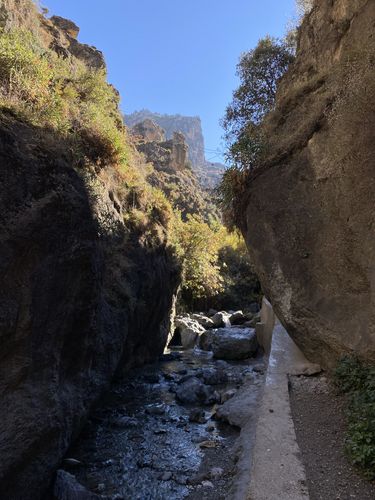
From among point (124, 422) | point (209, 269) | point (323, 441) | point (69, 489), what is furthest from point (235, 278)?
point (323, 441)

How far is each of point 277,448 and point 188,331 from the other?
50.4 feet

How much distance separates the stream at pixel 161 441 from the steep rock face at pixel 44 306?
2.89 ft

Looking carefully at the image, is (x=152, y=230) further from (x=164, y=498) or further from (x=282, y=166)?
(x=164, y=498)

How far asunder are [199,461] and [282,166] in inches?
256

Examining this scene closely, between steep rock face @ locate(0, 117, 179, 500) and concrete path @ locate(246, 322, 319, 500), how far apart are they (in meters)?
3.56

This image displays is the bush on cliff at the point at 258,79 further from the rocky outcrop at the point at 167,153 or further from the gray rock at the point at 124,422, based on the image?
the rocky outcrop at the point at 167,153

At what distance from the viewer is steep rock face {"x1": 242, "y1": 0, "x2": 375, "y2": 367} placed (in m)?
6.44

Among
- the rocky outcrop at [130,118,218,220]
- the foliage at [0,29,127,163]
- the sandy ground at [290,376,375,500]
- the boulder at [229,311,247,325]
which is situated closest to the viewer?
the sandy ground at [290,376,375,500]

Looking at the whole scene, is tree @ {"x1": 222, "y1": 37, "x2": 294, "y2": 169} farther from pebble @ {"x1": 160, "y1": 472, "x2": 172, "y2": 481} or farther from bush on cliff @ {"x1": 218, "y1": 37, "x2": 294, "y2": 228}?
pebble @ {"x1": 160, "y1": 472, "x2": 172, "y2": 481}

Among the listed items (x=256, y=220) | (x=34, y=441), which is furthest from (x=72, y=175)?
(x=34, y=441)

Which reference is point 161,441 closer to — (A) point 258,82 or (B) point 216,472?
(B) point 216,472

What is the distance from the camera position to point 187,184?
6706cm

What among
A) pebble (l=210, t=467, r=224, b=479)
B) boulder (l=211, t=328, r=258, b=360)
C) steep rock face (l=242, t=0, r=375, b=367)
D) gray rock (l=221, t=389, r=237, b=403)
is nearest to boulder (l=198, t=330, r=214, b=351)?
boulder (l=211, t=328, r=258, b=360)

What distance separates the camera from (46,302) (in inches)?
267
